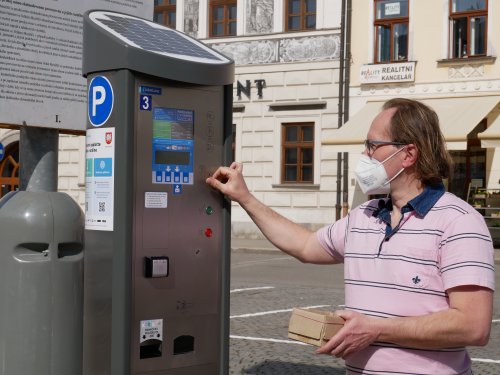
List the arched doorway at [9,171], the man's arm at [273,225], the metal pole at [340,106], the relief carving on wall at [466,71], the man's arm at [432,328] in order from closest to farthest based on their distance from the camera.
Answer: the man's arm at [432,328], the man's arm at [273,225], the relief carving on wall at [466,71], the metal pole at [340,106], the arched doorway at [9,171]

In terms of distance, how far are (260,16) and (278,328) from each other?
16638 millimetres

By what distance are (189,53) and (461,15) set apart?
1916cm

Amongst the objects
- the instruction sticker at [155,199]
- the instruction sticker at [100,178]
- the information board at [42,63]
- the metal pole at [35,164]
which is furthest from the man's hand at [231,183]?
the information board at [42,63]

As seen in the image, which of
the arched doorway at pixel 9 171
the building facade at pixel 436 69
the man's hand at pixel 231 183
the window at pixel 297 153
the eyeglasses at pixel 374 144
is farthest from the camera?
the arched doorway at pixel 9 171

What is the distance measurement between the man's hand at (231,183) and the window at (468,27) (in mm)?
18876

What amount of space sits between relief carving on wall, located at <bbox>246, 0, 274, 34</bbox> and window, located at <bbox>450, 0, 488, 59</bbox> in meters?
4.91

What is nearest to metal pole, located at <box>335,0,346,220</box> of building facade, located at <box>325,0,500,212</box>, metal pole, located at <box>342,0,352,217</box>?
metal pole, located at <box>342,0,352,217</box>

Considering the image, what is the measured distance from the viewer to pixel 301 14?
24.3 metres

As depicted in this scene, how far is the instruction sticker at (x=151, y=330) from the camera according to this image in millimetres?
3863

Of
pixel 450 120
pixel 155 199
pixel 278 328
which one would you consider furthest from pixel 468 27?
pixel 155 199

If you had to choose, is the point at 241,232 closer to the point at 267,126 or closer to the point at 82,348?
the point at 267,126

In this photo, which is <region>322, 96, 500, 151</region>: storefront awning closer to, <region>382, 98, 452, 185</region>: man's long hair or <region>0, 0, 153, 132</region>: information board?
<region>0, 0, 153, 132</region>: information board

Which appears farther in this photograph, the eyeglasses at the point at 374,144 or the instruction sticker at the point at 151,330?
the instruction sticker at the point at 151,330

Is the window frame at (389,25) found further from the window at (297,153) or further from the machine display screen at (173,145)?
the machine display screen at (173,145)
